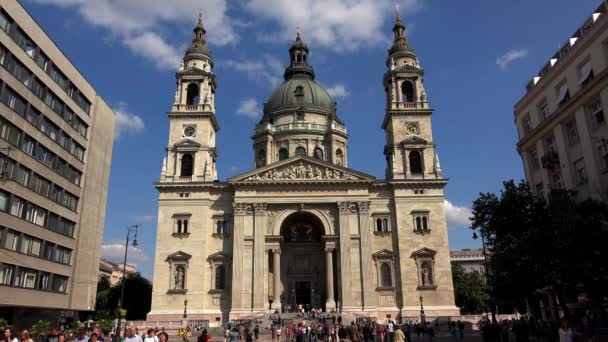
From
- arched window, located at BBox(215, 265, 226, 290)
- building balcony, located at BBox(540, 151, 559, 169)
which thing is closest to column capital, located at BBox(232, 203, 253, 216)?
arched window, located at BBox(215, 265, 226, 290)

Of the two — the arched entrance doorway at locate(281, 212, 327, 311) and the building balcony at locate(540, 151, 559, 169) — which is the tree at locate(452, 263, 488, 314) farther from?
the building balcony at locate(540, 151, 559, 169)

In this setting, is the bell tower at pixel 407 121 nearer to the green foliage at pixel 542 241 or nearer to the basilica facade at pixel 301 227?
the basilica facade at pixel 301 227

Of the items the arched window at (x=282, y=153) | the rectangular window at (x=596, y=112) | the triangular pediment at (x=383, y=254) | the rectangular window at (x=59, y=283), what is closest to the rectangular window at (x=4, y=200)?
the rectangular window at (x=59, y=283)

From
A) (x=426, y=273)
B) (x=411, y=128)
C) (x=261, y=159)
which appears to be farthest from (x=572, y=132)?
(x=261, y=159)

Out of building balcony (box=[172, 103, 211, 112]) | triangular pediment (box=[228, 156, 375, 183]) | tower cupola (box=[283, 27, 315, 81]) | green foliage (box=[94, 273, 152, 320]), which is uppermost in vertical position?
tower cupola (box=[283, 27, 315, 81])

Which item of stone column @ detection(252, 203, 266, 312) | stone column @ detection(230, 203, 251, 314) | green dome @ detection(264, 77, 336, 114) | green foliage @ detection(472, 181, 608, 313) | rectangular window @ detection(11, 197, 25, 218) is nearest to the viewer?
green foliage @ detection(472, 181, 608, 313)

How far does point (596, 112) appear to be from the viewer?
2522cm

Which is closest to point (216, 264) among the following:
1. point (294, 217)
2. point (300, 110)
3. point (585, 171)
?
point (294, 217)

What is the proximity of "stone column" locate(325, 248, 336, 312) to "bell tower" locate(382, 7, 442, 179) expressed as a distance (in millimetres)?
10181

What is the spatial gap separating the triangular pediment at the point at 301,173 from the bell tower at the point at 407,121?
4425 millimetres

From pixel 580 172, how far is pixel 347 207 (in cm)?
2280

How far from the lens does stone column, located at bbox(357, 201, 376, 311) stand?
43.7 meters

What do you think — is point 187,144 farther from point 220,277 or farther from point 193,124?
point 220,277

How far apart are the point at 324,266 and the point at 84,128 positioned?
25.8 metres
